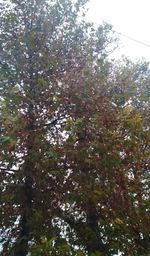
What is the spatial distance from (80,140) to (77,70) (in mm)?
1905

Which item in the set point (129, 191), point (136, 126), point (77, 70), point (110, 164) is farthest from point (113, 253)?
point (77, 70)

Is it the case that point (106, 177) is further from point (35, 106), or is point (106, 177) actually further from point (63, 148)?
point (35, 106)

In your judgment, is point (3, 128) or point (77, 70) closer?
point (3, 128)

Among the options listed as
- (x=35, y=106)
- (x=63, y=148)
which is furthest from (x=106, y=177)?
(x=35, y=106)

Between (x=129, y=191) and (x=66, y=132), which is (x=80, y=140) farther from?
(x=129, y=191)

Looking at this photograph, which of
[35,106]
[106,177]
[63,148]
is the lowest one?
[106,177]

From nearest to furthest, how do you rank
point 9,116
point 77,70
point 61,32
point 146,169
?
point 9,116
point 77,70
point 61,32
point 146,169

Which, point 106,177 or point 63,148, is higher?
point 63,148

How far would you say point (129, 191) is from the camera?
9.38 m

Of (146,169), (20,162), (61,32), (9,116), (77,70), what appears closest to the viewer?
(9,116)

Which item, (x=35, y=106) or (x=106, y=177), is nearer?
(x=106, y=177)

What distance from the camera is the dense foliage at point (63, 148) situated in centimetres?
877

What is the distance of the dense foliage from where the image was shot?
28.8 feet

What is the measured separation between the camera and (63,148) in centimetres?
888
